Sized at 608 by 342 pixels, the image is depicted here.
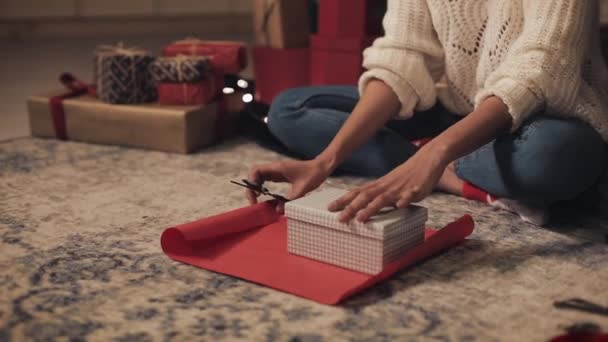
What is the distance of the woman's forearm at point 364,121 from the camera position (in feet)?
3.83

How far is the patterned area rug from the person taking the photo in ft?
2.64

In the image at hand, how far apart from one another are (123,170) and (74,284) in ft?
2.14

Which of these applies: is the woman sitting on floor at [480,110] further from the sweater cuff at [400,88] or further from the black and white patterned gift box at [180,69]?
the black and white patterned gift box at [180,69]

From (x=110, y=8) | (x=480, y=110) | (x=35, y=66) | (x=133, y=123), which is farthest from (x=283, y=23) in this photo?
(x=110, y=8)

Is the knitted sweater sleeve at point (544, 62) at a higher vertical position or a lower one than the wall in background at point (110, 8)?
higher

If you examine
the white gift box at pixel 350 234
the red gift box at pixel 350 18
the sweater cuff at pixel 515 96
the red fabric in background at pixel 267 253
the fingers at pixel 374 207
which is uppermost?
the red gift box at pixel 350 18

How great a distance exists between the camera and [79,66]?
303 centimetres

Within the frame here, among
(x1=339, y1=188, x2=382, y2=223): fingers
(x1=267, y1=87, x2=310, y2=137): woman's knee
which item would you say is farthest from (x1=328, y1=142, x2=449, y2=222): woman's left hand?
(x1=267, y1=87, x2=310, y2=137): woman's knee

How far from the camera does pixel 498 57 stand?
1.21 metres

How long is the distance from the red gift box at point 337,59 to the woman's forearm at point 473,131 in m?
0.85

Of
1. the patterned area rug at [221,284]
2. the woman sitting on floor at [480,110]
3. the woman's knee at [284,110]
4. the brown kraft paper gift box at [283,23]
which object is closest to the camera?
the patterned area rug at [221,284]

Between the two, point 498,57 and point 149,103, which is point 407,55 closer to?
point 498,57

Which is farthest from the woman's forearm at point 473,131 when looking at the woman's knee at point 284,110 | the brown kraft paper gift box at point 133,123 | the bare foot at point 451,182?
the brown kraft paper gift box at point 133,123

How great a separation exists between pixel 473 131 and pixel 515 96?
98 mm
